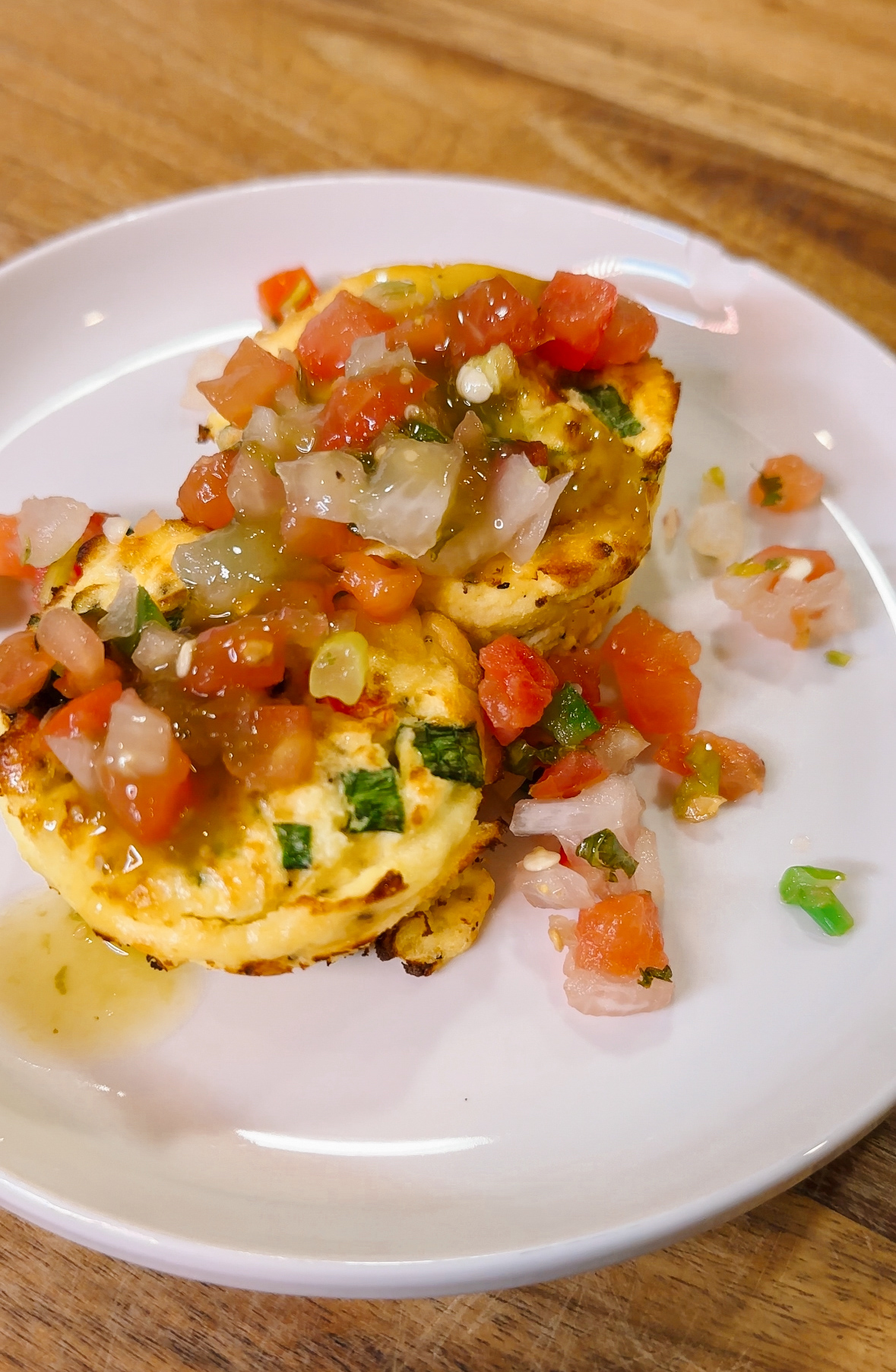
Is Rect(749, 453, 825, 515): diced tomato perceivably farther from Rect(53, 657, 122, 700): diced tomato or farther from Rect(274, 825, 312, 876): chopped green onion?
Rect(53, 657, 122, 700): diced tomato

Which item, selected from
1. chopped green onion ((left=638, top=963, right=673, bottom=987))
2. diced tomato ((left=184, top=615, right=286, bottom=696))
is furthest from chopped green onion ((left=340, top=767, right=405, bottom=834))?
chopped green onion ((left=638, top=963, right=673, bottom=987))

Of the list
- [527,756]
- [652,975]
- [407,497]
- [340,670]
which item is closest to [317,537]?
[407,497]

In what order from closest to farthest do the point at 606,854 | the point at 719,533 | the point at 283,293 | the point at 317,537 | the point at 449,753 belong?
the point at 449,753 → the point at 317,537 → the point at 606,854 → the point at 719,533 → the point at 283,293

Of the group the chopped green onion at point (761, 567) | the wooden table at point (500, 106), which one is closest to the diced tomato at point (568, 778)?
the chopped green onion at point (761, 567)

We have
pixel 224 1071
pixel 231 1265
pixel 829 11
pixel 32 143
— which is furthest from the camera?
pixel 829 11

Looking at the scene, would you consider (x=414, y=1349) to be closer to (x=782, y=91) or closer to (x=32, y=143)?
(x=32, y=143)

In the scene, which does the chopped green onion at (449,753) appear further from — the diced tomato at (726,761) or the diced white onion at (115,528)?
the diced white onion at (115,528)

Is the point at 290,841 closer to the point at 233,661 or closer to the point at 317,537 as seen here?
the point at 233,661

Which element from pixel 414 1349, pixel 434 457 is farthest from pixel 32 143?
pixel 414 1349
